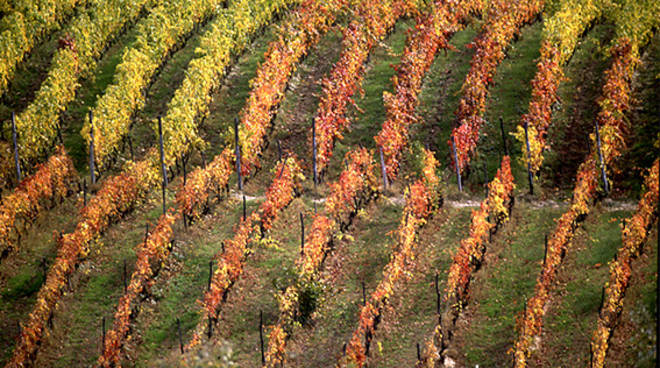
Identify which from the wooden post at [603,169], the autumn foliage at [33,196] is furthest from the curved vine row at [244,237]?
the wooden post at [603,169]

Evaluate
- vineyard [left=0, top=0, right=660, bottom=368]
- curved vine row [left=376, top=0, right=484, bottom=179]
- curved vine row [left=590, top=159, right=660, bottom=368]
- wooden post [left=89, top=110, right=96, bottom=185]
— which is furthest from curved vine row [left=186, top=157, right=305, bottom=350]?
curved vine row [left=590, top=159, right=660, bottom=368]

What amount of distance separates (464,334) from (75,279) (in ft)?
40.4

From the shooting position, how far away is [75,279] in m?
30.1

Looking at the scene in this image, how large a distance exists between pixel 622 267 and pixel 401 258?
663cm

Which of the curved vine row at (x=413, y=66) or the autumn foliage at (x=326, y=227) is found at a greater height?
the curved vine row at (x=413, y=66)

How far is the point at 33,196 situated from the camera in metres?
32.9

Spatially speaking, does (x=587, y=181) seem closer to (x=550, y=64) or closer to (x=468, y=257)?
(x=468, y=257)

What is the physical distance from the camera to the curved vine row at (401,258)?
1033 inches

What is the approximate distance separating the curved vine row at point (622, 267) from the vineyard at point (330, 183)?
0.30ft

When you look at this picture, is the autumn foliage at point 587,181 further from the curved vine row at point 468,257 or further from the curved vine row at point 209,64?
the curved vine row at point 209,64

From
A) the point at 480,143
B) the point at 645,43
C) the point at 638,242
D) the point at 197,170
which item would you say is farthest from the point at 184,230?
the point at 645,43

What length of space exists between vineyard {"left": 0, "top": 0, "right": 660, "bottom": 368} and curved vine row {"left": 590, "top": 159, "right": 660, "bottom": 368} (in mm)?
91

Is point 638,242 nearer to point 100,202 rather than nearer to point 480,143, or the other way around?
point 480,143

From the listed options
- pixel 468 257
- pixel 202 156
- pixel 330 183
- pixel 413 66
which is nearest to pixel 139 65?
pixel 202 156
